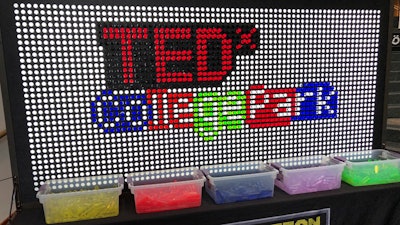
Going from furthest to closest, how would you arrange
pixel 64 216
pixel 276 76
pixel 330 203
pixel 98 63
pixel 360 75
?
pixel 360 75
pixel 276 76
pixel 330 203
pixel 98 63
pixel 64 216

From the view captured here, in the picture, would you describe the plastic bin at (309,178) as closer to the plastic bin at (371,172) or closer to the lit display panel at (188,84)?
the plastic bin at (371,172)

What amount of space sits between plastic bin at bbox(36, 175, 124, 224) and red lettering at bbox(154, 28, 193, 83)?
570 mm

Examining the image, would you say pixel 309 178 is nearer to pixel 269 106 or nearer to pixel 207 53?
pixel 269 106

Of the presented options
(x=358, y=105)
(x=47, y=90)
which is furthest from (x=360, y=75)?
(x=47, y=90)

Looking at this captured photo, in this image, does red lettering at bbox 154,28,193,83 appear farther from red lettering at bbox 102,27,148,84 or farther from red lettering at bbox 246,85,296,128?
red lettering at bbox 246,85,296,128

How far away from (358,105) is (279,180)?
697 millimetres

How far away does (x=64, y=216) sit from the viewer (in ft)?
4.77

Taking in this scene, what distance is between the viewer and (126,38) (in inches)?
63.4

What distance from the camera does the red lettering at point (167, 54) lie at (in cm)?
166

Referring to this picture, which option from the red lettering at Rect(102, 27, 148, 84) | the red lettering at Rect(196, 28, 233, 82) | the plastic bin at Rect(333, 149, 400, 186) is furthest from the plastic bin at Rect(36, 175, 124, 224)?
the plastic bin at Rect(333, 149, 400, 186)

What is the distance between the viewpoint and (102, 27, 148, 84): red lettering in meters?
1.58

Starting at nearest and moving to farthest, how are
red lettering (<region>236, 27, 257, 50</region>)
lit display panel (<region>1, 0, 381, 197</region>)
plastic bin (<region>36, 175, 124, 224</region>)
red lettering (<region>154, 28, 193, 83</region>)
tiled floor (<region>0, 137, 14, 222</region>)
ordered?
plastic bin (<region>36, 175, 124, 224</region>) < lit display panel (<region>1, 0, 381, 197</region>) < red lettering (<region>154, 28, 193, 83</region>) < red lettering (<region>236, 27, 257, 50</region>) < tiled floor (<region>0, 137, 14, 222</region>)

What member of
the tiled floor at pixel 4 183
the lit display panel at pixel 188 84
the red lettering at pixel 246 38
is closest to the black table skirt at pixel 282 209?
the lit display panel at pixel 188 84

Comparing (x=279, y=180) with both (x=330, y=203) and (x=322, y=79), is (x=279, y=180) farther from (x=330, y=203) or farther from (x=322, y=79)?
(x=322, y=79)
